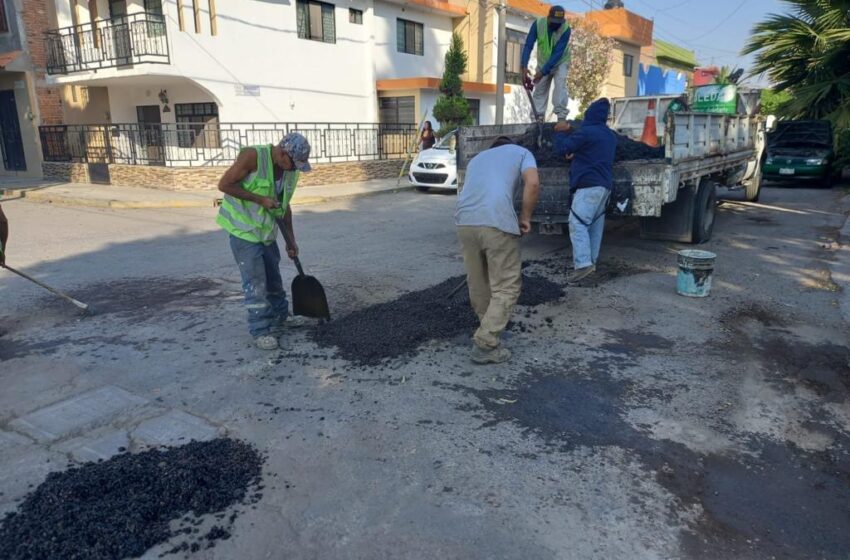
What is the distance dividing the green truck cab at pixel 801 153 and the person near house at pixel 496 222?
1448cm

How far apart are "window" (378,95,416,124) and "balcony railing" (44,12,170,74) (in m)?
8.81

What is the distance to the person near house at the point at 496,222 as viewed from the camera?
14.4 feet

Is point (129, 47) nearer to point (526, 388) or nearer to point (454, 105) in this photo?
point (454, 105)

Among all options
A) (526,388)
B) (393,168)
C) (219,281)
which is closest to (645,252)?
(526,388)

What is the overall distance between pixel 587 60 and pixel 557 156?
2149cm

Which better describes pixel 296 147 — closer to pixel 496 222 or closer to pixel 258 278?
pixel 258 278

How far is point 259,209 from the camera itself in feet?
15.3

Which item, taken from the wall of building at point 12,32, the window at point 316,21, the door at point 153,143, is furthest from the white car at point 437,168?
the wall of building at point 12,32

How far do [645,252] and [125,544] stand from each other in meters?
7.44

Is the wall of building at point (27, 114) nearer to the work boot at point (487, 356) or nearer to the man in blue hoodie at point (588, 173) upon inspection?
the man in blue hoodie at point (588, 173)

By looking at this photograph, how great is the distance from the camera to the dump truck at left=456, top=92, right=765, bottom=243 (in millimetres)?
6828

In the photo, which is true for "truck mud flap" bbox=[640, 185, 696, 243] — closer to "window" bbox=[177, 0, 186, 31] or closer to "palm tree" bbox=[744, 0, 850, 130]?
"palm tree" bbox=[744, 0, 850, 130]

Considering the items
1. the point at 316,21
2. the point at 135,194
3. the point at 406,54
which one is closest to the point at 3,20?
the point at 135,194

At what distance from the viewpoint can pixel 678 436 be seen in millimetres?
3541
